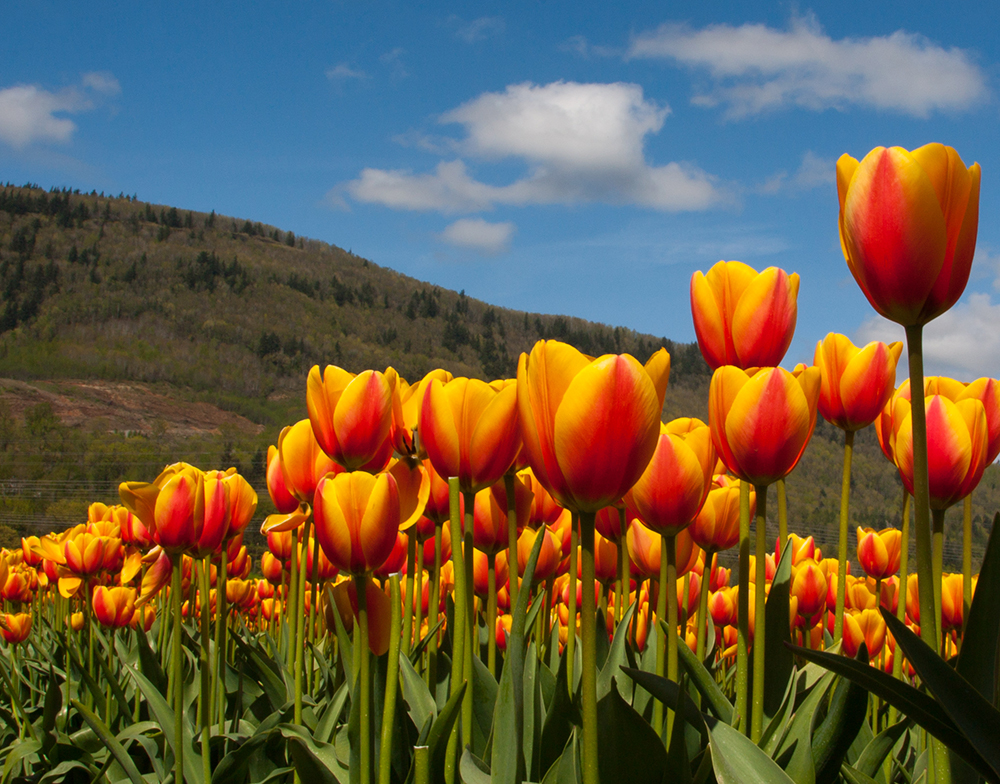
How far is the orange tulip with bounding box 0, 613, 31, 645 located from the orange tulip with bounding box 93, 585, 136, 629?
1319 mm

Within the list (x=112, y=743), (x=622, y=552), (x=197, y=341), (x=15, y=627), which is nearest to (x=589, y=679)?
(x=622, y=552)

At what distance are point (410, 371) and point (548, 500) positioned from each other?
67.4m

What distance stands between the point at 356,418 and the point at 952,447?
101 centimetres

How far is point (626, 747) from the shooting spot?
1.04 m

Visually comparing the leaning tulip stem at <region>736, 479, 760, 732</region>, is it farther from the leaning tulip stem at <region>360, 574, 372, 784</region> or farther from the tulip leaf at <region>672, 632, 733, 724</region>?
the leaning tulip stem at <region>360, 574, 372, 784</region>

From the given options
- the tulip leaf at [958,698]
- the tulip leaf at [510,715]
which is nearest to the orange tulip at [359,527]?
the tulip leaf at [510,715]

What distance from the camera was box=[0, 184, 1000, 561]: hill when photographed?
42.9 m

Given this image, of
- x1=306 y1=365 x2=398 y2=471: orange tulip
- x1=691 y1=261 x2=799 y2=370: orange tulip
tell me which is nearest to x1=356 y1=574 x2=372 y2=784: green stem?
x1=306 y1=365 x2=398 y2=471: orange tulip

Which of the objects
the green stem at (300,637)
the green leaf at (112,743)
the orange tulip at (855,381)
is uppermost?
the orange tulip at (855,381)

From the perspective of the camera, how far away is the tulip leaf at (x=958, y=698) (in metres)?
0.65

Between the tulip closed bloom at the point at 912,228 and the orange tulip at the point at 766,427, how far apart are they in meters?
0.26

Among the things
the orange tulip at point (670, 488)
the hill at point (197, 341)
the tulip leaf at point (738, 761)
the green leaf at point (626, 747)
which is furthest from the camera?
the hill at point (197, 341)

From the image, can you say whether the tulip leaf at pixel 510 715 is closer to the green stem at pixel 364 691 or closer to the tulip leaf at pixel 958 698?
the green stem at pixel 364 691

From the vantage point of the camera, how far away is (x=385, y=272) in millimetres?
105000
